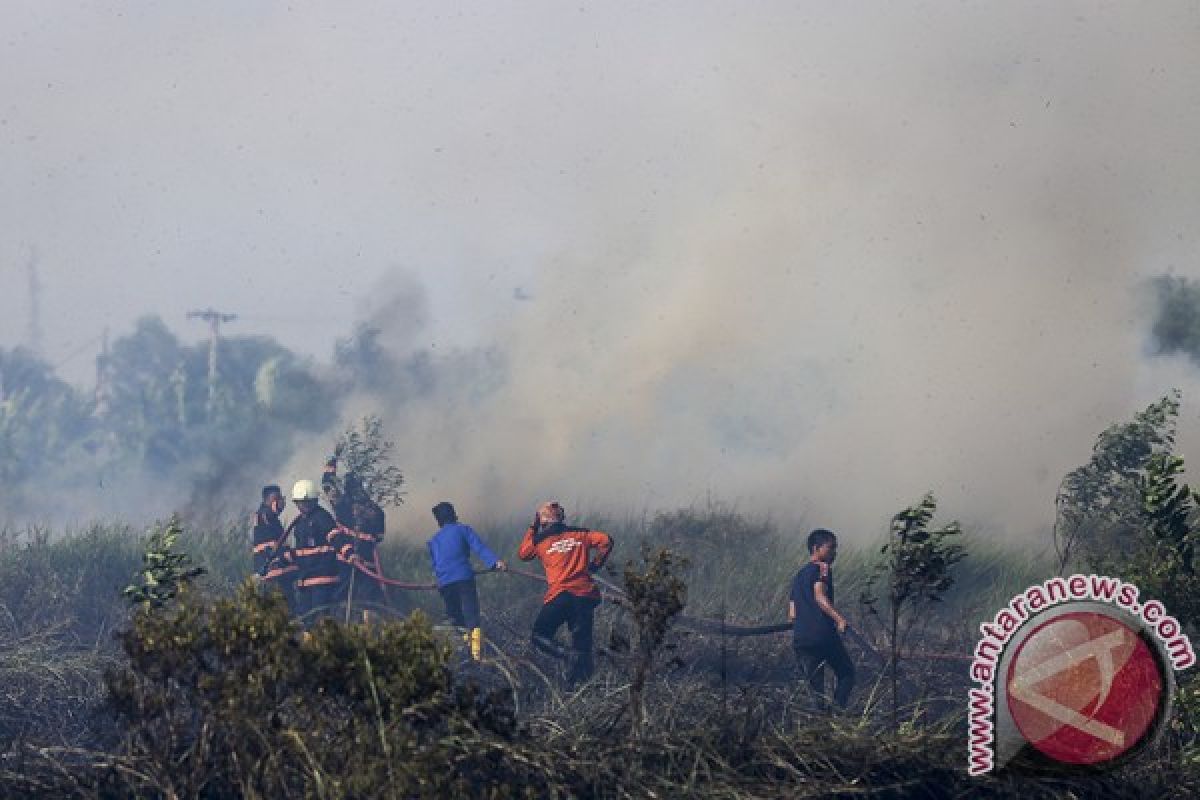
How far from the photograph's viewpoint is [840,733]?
8492 millimetres

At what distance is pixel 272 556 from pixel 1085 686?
29.1ft

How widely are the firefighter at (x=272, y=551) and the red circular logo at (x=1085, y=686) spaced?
26.3ft

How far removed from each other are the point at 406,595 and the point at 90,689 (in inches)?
202

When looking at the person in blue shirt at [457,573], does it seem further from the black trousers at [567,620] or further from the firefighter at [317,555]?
the black trousers at [567,620]

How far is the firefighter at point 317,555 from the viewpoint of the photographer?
48.1ft

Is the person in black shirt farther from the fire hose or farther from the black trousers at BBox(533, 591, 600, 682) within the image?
the black trousers at BBox(533, 591, 600, 682)

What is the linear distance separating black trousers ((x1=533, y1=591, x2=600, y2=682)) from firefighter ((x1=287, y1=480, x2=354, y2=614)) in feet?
9.22

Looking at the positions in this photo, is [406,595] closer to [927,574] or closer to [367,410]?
[927,574]

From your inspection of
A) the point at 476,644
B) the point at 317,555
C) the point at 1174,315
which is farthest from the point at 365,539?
the point at 1174,315

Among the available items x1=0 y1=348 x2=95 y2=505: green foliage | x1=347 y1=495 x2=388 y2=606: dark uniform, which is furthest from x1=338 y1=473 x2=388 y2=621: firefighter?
x1=0 y1=348 x2=95 y2=505: green foliage

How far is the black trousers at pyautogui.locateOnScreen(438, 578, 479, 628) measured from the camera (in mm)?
14055

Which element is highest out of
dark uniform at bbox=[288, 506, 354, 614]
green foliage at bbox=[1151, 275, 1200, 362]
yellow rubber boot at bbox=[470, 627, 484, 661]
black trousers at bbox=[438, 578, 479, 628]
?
green foliage at bbox=[1151, 275, 1200, 362]

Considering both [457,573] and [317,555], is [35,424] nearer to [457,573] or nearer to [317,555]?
[317,555]

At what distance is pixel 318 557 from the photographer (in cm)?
1474
